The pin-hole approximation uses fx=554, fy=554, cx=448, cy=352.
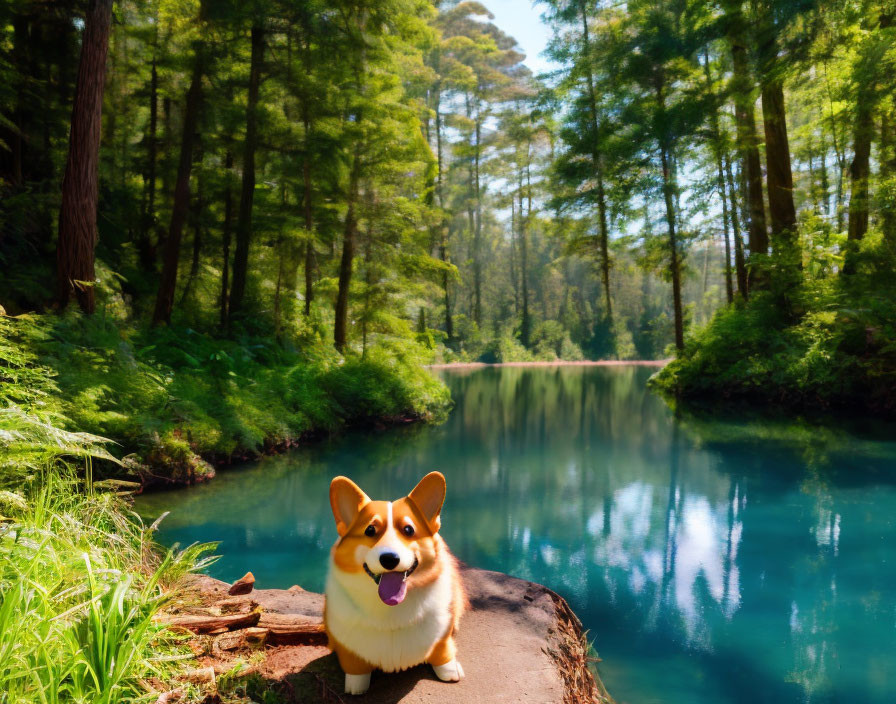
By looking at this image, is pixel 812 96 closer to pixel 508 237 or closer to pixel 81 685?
pixel 81 685

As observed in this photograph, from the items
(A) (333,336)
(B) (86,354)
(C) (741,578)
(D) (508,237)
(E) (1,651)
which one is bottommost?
(C) (741,578)

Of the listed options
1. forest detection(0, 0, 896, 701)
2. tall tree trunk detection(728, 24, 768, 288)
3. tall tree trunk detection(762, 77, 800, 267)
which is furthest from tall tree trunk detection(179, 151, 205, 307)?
tall tree trunk detection(762, 77, 800, 267)

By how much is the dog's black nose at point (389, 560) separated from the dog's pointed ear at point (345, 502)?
0.88 feet

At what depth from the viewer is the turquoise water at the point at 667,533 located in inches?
134

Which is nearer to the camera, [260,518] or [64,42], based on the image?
[260,518]

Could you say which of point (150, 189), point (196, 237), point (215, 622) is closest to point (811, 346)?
point (215, 622)

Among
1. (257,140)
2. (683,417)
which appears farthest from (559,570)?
(257,140)

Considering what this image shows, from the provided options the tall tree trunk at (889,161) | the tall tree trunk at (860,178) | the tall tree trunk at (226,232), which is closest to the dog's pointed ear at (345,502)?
the tall tree trunk at (226,232)

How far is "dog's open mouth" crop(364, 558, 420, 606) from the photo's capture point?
1.96 m

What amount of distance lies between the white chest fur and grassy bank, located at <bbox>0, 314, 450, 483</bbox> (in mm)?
2189

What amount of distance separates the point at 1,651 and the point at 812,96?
20.6 meters

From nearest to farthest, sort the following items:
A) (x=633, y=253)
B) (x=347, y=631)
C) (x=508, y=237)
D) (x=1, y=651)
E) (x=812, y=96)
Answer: (x=1, y=651)
(x=347, y=631)
(x=812, y=96)
(x=633, y=253)
(x=508, y=237)

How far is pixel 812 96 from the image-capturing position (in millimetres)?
16156

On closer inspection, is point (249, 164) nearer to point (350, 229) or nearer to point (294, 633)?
point (350, 229)
